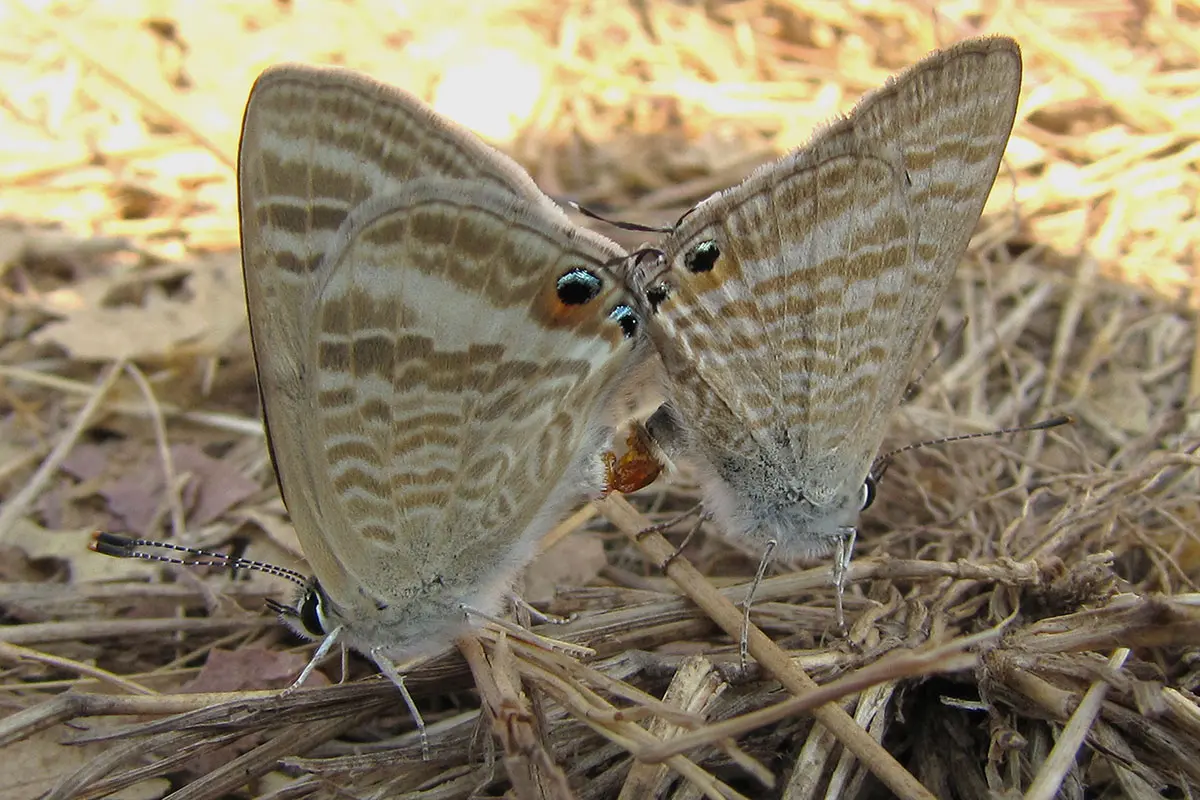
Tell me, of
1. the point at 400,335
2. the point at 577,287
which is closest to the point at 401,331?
the point at 400,335

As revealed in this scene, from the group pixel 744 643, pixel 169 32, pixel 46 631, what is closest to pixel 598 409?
pixel 744 643

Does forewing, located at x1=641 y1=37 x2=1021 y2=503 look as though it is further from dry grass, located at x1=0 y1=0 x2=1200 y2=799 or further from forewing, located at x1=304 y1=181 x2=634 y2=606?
dry grass, located at x1=0 y1=0 x2=1200 y2=799

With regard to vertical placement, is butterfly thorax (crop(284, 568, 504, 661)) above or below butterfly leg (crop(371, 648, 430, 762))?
above

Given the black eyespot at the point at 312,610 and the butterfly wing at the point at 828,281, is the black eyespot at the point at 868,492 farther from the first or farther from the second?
the black eyespot at the point at 312,610

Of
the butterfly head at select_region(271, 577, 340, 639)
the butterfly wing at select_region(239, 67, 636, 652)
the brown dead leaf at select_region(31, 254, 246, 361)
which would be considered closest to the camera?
the butterfly wing at select_region(239, 67, 636, 652)

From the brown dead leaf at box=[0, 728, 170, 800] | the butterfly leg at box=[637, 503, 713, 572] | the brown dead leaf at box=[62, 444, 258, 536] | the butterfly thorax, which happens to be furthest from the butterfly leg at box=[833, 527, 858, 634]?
the brown dead leaf at box=[62, 444, 258, 536]

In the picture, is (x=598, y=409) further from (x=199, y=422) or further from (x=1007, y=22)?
(x=1007, y=22)
